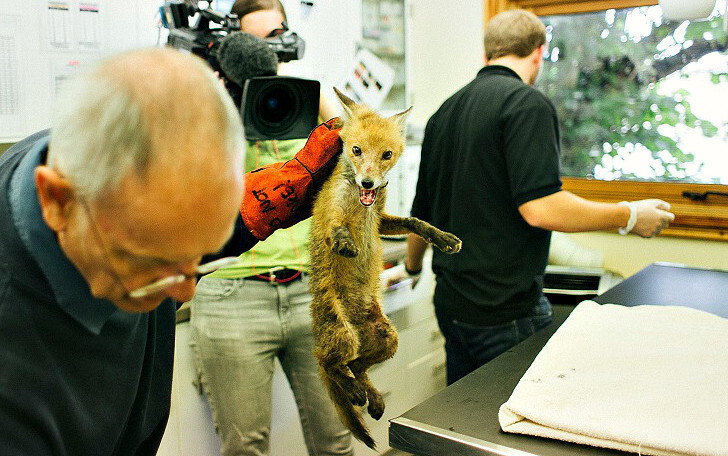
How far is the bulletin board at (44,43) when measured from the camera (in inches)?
76.8

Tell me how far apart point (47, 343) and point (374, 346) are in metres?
0.43

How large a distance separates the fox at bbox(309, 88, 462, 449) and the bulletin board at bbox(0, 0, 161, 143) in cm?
143

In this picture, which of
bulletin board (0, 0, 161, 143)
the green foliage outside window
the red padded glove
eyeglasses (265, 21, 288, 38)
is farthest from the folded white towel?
the green foliage outside window

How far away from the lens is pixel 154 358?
1.08m

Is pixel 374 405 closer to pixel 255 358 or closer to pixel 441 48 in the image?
pixel 255 358

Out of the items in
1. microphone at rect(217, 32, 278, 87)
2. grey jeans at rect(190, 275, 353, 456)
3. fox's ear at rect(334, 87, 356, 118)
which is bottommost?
grey jeans at rect(190, 275, 353, 456)

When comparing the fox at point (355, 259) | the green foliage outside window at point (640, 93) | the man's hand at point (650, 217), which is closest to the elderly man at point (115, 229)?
the fox at point (355, 259)

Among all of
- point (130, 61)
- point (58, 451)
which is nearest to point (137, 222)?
point (130, 61)

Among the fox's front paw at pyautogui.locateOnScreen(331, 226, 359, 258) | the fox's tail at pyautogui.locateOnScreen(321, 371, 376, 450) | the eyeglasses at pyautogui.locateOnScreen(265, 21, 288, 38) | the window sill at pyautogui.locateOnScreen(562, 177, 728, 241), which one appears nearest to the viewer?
the fox's front paw at pyautogui.locateOnScreen(331, 226, 359, 258)

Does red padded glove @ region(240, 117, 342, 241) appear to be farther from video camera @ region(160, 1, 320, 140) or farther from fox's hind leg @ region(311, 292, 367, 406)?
fox's hind leg @ region(311, 292, 367, 406)

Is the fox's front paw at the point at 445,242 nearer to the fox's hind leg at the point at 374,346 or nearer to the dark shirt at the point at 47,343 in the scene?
the fox's hind leg at the point at 374,346

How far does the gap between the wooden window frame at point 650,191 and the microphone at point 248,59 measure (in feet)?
9.00

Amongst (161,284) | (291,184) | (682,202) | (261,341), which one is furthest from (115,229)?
(682,202)

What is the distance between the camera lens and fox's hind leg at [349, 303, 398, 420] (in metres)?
0.80
